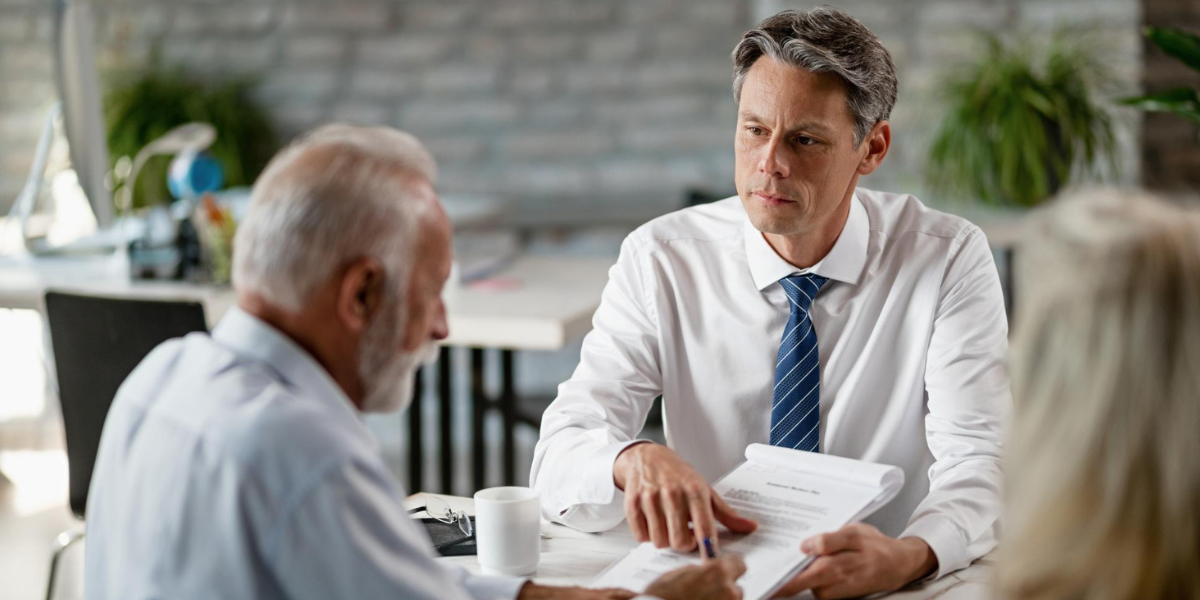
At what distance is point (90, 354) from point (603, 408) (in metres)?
1.07

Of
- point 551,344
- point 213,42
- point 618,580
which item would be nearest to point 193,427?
point 618,580

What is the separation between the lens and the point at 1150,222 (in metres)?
0.81

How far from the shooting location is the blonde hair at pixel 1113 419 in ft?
2.51

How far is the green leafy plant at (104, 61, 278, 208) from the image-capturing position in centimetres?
443

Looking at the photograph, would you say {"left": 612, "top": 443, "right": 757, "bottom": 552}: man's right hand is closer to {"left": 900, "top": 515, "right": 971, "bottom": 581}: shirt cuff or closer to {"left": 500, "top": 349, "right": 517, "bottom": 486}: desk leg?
{"left": 900, "top": 515, "right": 971, "bottom": 581}: shirt cuff

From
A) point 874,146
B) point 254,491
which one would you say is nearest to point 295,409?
point 254,491

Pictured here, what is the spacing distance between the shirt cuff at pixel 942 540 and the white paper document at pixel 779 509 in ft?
0.16

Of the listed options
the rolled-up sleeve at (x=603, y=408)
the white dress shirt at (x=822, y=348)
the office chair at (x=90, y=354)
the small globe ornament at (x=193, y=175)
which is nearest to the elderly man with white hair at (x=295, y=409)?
the rolled-up sleeve at (x=603, y=408)

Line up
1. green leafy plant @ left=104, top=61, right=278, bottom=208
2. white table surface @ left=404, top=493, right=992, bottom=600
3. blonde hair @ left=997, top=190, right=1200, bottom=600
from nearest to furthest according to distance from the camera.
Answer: blonde hair @ left=997, top=190, right=1200, bottom=600
white table surface @ left=404, top=493, right=992, bottom=600
green leafy plant @ left=104, top=61, right=278, bottom=208

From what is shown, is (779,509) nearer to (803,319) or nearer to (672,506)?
(672,506)

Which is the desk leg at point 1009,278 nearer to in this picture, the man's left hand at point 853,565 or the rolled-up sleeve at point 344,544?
the man's left hand at point 853,565

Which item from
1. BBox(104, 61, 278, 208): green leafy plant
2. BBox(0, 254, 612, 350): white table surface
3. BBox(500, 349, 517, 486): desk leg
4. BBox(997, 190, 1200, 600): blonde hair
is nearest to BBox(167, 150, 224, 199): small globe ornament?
BBox(0, 254, 612, 350): white table surface

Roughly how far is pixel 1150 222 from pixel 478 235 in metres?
3.99

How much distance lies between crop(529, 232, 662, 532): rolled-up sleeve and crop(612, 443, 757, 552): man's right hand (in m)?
0.08
